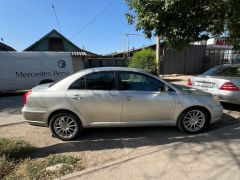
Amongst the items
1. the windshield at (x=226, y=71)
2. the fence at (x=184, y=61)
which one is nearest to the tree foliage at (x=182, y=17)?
the windshield at (x=226, y=71)

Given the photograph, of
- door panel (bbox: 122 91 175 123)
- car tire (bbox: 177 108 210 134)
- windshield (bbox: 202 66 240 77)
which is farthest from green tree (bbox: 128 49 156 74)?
door panel (bbox: 122 91 175 123)

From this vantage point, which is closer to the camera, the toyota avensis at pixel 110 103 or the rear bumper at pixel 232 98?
the toyota avensis at pixel 110 103

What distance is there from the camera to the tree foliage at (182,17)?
614cm

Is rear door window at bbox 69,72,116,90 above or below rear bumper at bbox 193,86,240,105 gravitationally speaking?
above

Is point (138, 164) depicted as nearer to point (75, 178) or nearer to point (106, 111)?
point (75, 178)

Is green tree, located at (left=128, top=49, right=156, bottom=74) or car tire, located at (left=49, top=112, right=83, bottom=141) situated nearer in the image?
car tire, located at (left=49, top=112, right=83, bottom=141)

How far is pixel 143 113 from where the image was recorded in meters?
4.80

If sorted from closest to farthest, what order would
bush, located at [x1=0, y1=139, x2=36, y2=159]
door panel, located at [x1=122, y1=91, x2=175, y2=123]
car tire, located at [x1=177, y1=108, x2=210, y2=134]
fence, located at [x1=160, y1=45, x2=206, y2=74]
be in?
bush, located at [x1=0, y1=139, x2=36, y2=159]
door panel, located at [x1=122, y1=91, x2=175, y2=123]
car tire, located at [x1=177, y1=108, x2=210, y2=134]
fence, located at [x1=160, y1=45, x2=206, y2=74]

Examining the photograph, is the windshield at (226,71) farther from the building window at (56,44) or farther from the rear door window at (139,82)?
the building window at (56,44)

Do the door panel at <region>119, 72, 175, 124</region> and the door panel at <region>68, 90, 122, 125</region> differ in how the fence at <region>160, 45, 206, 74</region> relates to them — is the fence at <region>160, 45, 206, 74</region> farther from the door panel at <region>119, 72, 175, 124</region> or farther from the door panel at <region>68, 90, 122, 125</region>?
the door panel at <region>68, 90, 122, 125</region>

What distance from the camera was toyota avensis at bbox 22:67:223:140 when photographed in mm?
4613

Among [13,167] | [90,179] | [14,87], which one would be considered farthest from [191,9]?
[14,87]

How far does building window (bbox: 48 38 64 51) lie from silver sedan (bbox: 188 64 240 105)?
16.1 metres

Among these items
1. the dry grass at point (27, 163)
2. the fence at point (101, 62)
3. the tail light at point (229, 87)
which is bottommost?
the dry grass at point (27, 163)
